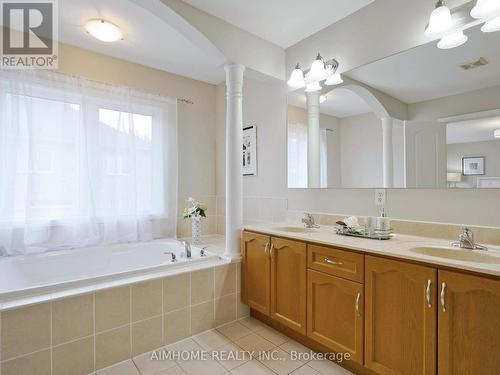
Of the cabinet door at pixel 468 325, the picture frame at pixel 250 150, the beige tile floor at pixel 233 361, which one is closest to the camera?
the cabinet door at pixel 468 325

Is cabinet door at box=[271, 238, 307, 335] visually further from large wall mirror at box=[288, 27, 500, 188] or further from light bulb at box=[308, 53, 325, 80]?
light bulb at box=[308, 53, 325, 80]

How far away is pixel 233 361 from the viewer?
67.9 inches

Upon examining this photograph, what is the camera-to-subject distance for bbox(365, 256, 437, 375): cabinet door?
1217 millimetres

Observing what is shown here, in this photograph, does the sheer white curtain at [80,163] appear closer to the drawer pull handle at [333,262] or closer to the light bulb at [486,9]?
the drawer pull handle at [333,262]

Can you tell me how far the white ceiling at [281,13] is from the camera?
1975mm

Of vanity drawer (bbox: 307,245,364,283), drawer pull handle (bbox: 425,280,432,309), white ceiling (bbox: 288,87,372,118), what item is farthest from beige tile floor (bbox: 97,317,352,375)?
white ceiling (bbox: 288,87,372,118)

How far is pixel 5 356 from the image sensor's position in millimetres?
1365

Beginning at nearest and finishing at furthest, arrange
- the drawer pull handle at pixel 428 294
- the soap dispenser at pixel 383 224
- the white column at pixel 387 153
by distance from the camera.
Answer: the drawer pull handle at pixel 428 294, the soap dispenser at pixel 383 224, the white column at pixel 387 153

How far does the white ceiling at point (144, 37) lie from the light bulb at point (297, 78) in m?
0.63

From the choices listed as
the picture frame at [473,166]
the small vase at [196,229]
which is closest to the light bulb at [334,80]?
the picture frame at [473,166]

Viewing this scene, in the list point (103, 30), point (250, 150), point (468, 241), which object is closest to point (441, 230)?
point (468, 241)

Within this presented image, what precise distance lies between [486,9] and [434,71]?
14.2 inches

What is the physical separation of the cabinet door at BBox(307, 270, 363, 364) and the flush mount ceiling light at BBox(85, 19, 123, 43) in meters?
2.47

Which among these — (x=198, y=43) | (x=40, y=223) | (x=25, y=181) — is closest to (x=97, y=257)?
(x=40, y=223)
